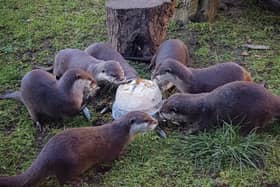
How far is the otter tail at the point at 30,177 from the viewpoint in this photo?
2951 mm

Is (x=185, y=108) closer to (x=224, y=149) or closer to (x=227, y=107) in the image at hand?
(x=227, y=107)

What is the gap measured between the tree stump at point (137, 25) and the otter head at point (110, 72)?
0.68 metres

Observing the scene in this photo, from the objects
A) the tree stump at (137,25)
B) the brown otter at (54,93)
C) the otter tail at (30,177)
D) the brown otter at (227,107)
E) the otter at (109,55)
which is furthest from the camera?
the tree stump at (137,25)

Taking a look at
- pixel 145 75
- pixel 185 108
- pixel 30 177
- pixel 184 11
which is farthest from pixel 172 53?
pixel 30 177

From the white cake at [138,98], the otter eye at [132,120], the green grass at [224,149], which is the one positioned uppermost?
the otter eye at [132,120]

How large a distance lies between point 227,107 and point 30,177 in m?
1.35

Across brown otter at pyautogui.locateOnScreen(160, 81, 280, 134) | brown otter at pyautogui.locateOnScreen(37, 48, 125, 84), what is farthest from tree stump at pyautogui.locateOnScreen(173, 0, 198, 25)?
brown otter at pyautogui.locateOnScreen(160, 81, 280, 134)

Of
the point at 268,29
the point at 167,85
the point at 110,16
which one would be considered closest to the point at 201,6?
the point at 268,29

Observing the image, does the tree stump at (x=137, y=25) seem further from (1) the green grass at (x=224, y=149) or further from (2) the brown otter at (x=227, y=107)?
(1) the green grass at (x=224, y=149)

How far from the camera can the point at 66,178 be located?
10.1 feet

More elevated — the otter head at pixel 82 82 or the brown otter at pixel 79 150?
the otter head at pixel 82 82

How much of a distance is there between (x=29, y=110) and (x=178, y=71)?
3.67 feet

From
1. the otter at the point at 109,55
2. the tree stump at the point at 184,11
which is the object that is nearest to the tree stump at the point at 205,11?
the tree stump at the point at 184,11

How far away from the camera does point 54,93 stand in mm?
3691
